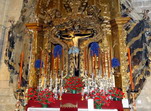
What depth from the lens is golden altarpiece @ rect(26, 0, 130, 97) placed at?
15.9 ft

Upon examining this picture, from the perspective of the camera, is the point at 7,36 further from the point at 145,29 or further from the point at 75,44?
the point at 145,29

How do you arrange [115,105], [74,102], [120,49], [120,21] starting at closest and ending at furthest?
[74,102] < [115,105] < [120,49] < [120,21]

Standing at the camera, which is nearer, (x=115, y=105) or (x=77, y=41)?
(x=115, y=105)

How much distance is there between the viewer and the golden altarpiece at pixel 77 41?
Answer: 4.84m

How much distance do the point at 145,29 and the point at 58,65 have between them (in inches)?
102

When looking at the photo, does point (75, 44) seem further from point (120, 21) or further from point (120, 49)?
point (120, 21)

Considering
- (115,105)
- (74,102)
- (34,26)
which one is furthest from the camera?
(34,26)

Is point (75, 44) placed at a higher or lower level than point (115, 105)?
higher

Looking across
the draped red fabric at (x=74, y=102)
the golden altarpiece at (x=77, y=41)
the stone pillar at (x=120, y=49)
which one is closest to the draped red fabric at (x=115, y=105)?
the draped red fabric at (x=74, y=102)

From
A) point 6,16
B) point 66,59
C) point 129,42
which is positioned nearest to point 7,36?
point 6,16

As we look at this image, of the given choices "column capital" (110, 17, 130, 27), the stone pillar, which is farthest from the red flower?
"column capital" (110, 17, 130, 27)

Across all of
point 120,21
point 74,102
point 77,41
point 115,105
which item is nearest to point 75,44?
point 77,41

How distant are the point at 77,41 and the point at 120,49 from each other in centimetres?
122

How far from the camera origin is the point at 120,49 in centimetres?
479
